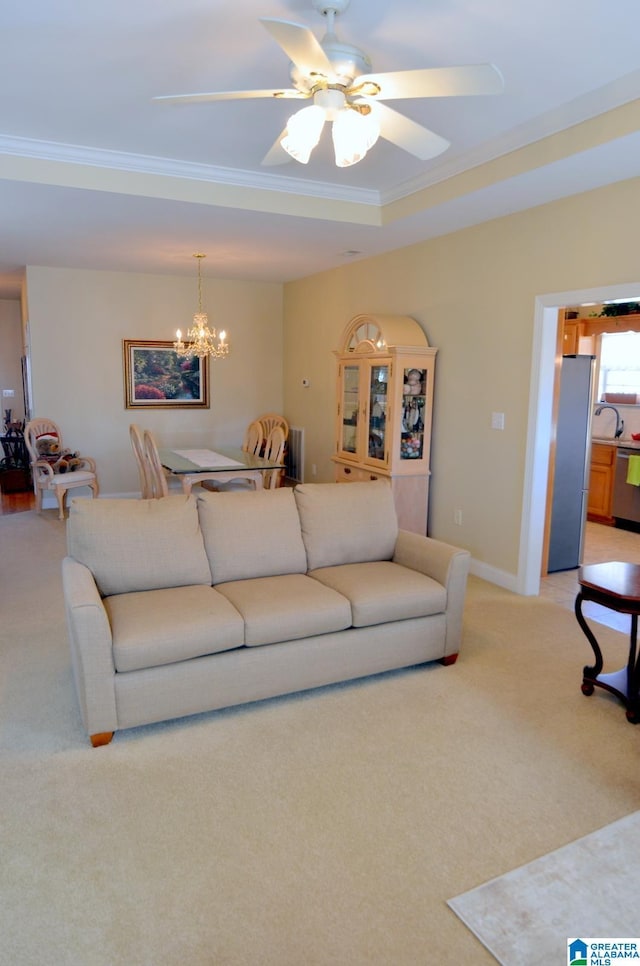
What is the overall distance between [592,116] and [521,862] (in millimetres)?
3162

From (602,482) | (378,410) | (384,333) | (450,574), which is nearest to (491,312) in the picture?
(384,333)

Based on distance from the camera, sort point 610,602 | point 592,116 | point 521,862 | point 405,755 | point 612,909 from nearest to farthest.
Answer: point 612,909, point 521,862, point 405,755, point 610,602, point 592,116

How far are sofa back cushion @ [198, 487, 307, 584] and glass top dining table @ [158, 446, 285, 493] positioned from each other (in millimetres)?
1840

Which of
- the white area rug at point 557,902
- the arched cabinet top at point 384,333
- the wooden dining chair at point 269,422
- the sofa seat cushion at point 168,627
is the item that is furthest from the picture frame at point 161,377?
the white area rug at point 557,902

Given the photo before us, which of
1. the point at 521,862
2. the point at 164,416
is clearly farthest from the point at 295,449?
the point at 521,862

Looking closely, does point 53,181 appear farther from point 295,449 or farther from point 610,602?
point 295,449

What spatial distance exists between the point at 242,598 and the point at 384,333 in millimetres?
2785

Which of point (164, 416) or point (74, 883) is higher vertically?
point (164, 416)

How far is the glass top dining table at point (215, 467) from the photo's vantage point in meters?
5.22

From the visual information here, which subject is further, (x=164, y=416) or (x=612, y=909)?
(x=164, y=416)

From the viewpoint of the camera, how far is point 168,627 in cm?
266

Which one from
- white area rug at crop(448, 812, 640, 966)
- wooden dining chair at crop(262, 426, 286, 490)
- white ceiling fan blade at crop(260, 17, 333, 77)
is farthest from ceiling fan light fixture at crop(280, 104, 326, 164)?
wooden dining chair at crop(262, 426, 286, 490)

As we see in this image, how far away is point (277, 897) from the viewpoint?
1.88 metres
